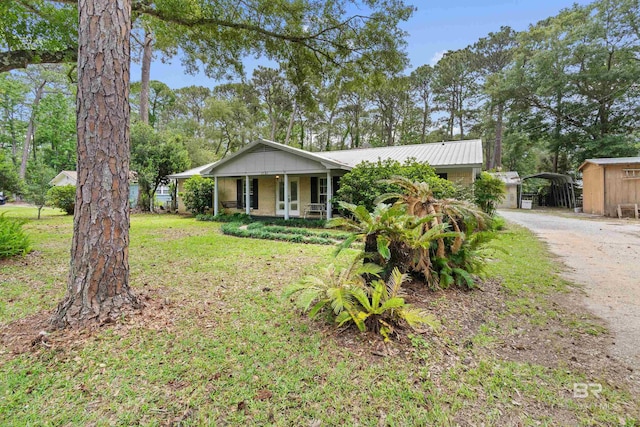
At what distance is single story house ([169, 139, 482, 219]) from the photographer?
12914 millimetres

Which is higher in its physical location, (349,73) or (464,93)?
(464,93)

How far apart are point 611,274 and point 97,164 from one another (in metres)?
8.08

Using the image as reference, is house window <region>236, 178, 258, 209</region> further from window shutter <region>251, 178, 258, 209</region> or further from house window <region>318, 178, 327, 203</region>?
house window <region>318, 178, 327, 203</region>

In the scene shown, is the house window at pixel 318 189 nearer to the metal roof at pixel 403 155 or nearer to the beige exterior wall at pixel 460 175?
the metal roof at pixel 403 155

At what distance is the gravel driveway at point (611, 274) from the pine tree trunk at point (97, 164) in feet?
17.0

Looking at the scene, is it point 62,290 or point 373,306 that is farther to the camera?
point 62,290

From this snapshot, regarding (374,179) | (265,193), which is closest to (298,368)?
(374,179)

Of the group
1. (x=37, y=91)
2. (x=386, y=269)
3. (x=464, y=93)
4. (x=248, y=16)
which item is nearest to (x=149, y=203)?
(x=248, y=16)

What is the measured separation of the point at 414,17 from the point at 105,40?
6.98 metres

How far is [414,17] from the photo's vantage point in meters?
7.27

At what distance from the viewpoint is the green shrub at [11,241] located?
232 inches

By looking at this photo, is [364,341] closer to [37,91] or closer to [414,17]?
[414,17]

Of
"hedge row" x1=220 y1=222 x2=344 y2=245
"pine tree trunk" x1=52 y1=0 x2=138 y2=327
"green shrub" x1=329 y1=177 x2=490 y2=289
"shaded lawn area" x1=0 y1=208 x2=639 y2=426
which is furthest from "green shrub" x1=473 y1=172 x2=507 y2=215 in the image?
"pine tree trunk" x1=52 y1=0 x2=138 y2=327

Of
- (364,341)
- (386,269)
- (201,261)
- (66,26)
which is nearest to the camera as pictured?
(364,341)
